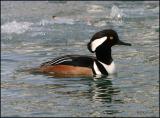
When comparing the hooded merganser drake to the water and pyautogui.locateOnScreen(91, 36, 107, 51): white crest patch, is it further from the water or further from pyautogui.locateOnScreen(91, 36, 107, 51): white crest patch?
the water

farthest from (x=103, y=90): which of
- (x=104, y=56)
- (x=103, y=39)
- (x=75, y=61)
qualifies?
(x=104, y=56)

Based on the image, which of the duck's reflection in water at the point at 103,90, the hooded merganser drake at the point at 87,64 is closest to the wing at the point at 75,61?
the hooded merganser drake at the point at 87,64

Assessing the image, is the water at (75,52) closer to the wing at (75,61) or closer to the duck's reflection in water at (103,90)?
the duck's reflection in water at (103,90)

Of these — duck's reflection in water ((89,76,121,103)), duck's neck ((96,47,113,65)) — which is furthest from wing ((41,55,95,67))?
duck's reflection in water ((89,76,121,103))

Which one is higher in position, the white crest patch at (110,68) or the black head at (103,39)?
the black head at (103,39)

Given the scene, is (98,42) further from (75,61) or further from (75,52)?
(75,52)

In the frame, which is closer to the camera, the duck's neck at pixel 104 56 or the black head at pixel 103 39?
the black head at pixel 103 39

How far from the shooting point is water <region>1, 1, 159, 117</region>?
10547 mm

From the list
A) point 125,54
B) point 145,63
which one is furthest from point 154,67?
point 125,54

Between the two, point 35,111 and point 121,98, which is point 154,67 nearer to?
point 121,98

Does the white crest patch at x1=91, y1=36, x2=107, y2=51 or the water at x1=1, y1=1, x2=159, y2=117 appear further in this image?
the white crest patch at x1=91, y1=36, x2=107, y2=51

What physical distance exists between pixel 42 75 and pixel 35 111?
357 cm

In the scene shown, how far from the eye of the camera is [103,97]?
11367 mm

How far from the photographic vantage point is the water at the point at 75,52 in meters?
10.5
